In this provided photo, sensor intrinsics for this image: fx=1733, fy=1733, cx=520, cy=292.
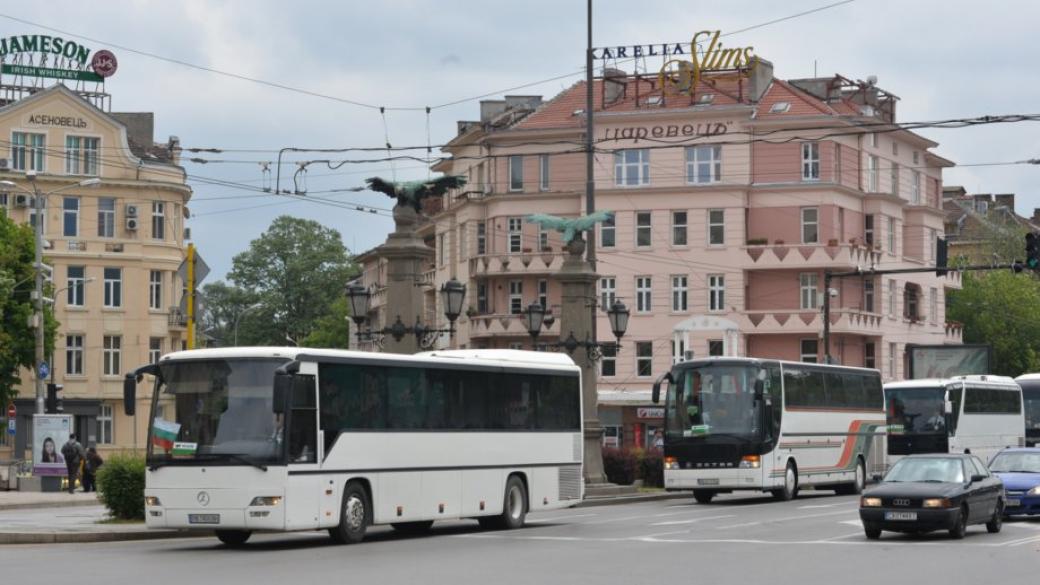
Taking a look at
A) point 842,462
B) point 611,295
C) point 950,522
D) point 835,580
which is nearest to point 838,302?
point 611,295

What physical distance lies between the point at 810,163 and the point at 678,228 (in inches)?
256

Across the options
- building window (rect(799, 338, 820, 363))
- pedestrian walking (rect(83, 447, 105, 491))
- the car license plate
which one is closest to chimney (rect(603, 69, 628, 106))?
building window (rect(799, 338, 820, 363))

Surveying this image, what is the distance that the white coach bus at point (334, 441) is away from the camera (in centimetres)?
2362

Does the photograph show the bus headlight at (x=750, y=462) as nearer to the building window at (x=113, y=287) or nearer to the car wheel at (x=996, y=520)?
the car wheel at (x=996, y=520)

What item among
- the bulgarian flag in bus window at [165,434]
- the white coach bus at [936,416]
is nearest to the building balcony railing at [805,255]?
the white coach bus at [936,416]

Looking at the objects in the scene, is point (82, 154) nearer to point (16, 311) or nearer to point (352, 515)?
point (16, 311)

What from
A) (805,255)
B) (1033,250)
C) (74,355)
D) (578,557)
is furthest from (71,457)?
(805,255)

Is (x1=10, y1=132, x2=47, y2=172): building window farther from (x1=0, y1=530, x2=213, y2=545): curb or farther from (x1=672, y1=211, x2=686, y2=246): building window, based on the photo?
(x1=0, y1=530, x2=213, y2=545): curb

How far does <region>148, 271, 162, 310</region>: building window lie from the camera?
267 ft

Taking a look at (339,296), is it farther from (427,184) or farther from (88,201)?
(427,184)

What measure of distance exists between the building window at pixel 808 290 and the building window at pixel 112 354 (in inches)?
1232

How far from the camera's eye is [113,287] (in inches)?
3167

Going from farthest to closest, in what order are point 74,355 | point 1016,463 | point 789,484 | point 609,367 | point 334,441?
point 74,355, point 609,367, point 789,484, point 1016,463, point 334,441

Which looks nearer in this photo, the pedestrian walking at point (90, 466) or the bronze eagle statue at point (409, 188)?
the bronze eagle statue at point (409, 188)
